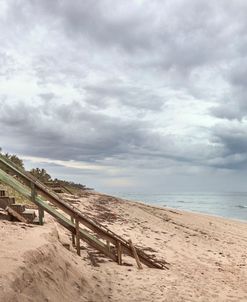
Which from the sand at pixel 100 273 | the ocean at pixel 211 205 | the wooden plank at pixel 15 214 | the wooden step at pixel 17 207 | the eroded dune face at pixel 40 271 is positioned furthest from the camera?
the ocean at pixel 211 205

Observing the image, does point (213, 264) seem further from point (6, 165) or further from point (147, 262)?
point (6, 165)

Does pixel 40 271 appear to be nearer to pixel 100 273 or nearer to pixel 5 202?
pixel 100 273

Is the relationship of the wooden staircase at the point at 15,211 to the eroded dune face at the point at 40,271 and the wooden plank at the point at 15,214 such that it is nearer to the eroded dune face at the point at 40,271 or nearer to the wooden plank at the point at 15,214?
the wooden plank at the point at 15,214

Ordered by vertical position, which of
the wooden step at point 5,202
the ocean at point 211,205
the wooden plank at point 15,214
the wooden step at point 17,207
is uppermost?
the wooden step at point 5,202

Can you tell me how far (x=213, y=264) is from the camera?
1449 cm

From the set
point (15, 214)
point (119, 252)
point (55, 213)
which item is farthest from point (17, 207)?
point (119, 252)

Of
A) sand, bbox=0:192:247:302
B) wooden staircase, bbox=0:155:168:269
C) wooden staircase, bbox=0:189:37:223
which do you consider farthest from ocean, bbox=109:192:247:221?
wooden staircase, bbox=0:189:37:223

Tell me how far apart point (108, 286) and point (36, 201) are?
11.0 ft

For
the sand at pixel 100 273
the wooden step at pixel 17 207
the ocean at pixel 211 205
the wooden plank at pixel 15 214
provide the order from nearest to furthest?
the sand at pixel 100 273, the wooden plank at pixel 15 214, the wooden step at pixel 17 207, the ocean at pixel 211 205

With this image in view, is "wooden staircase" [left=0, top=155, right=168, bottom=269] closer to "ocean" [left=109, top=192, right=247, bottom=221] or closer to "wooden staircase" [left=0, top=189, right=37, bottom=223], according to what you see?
"wooden staircase" [left=0, top=189, right=37, bottom=223]

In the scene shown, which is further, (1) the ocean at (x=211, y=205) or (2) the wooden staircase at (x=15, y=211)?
(1) the ocean at (x=211, y=205)

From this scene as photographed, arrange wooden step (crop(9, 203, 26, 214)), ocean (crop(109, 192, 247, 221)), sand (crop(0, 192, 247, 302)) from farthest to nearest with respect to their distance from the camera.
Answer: ocean (crop(109, 192, 247, 221)) → wooden step (crop(9, 203, 26, 214)) → sand (crop(0, 192, 247, 302))

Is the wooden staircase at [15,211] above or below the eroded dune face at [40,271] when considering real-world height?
above

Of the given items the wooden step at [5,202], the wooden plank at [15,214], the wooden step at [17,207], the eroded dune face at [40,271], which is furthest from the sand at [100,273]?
the wooden step at [5,202]
